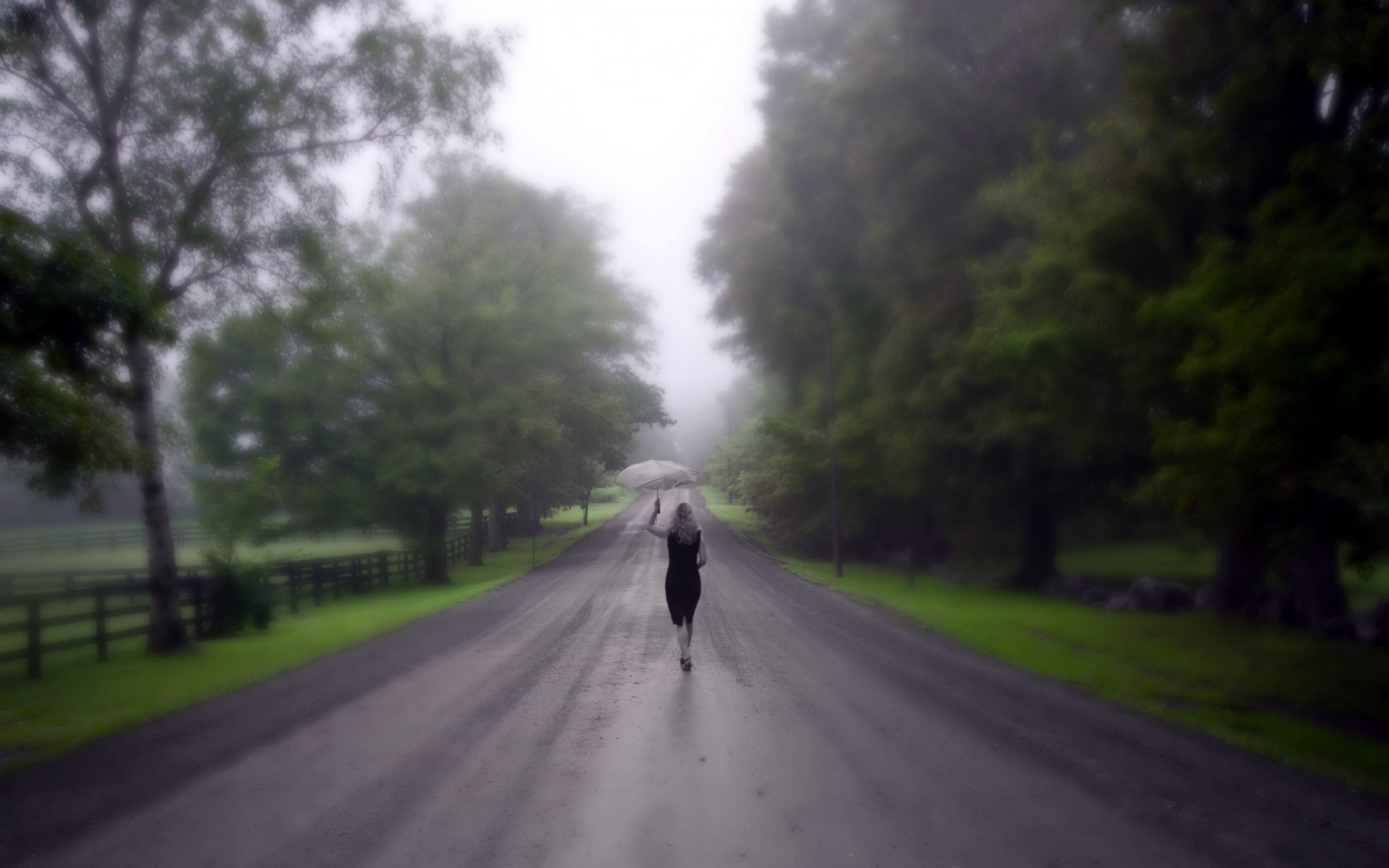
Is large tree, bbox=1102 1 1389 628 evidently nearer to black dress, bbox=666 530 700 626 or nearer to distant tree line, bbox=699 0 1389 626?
distant tree line, bbox=699 0 1389 626

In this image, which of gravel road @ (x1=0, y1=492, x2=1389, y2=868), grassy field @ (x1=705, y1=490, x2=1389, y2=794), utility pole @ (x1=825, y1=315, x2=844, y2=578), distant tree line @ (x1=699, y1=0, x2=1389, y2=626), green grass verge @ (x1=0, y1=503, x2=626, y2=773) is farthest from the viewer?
utility pole @ (x1=825, y1=315, x2=844, y2=578)

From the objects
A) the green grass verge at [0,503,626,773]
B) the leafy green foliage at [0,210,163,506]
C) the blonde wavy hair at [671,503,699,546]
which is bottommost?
the green grass verge at [0,503,626,773]

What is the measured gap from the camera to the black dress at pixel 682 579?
10586 millimetres

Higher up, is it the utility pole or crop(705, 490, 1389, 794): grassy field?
the utility pole

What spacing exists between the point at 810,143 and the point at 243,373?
17.6 meters

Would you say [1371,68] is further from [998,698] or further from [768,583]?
[768,583]

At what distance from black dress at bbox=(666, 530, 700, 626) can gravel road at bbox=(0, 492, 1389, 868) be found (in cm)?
76

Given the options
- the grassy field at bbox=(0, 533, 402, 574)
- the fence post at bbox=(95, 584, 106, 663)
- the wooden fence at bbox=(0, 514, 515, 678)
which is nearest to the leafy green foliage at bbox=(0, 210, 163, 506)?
the wooden fence at bbox=(0, 514, 515, 678)

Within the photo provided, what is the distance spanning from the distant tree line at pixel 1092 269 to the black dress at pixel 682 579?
591 centimetres

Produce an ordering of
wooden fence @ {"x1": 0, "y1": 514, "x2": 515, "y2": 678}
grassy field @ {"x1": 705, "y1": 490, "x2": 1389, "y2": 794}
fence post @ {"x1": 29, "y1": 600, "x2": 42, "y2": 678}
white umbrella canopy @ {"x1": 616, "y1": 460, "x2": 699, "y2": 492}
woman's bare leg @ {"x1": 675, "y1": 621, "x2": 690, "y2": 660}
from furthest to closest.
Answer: white umbrella canopy @ {"x1": 616, "y1": 460, "x2": 699, "y2": 492}
wooden fence @ {"x1": 0, "y1": 514, "x2": 515, "y2": 678}
fence post @ {"x1": 29, "y1": 600, "x2": 42, "y2": 678}
woman's bare leg @ {"x1": 675, "y1": 621, "x2": 690, "y2": 660}
grassy field @ {"x1": 705, "y1": 490, "x2": 1389, "y2": 794}

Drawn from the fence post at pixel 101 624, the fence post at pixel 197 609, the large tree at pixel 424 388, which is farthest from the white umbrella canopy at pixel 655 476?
the fence post at pixel 101 624

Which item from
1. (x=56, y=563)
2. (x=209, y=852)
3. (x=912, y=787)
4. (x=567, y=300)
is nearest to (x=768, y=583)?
(x=567, y=300)

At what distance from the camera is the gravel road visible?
507 cm

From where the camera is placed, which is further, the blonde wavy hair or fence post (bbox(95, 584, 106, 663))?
fence post (bbox(95, 584, 106, 663))
